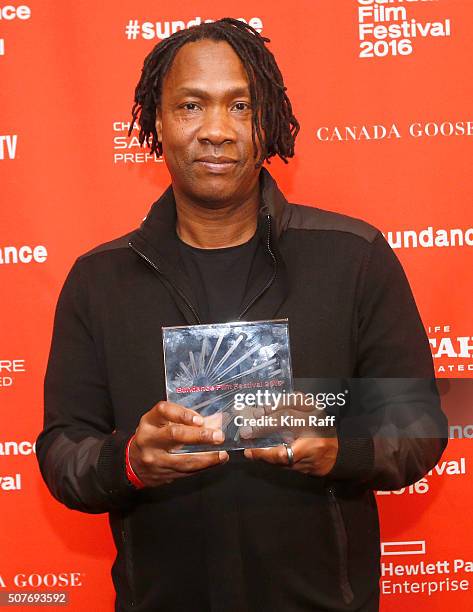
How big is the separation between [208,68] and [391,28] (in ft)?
2.22

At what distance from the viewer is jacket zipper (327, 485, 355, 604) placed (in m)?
1.32

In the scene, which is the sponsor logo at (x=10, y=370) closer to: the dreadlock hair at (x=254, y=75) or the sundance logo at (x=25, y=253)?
the sundance logo at (x=25, y=253)

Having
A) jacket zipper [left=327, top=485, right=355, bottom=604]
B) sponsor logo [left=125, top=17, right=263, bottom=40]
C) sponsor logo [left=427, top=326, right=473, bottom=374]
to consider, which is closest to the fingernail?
jacket zipper [left=327, top=485, right=355, bottom=604]

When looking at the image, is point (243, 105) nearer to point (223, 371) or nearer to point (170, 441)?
point (223, 371)

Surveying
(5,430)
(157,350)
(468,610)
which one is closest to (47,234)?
(5,430)

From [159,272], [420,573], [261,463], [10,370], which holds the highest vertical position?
[159,272]

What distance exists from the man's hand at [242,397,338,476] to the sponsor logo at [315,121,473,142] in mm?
915

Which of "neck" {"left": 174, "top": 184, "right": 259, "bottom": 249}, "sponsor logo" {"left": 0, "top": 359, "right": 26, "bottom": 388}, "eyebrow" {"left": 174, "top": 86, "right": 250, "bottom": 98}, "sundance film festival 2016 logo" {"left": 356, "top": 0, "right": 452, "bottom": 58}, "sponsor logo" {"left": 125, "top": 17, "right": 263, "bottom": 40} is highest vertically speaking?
"sponsor logo" {"left": 125, "top": 17, "right": 263, "bottom": 40}

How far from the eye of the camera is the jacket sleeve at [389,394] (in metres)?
1.27

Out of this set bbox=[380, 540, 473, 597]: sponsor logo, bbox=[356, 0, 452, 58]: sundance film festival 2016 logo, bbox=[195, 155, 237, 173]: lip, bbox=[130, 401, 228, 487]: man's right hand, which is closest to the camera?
bbox=[130, 401, 228, 487]: man's right hand

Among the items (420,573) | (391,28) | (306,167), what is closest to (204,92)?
(306,167)

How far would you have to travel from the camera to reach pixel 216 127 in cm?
135

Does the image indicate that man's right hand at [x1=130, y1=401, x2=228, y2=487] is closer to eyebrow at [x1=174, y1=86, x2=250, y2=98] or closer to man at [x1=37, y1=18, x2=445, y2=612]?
man at [x1=37, y1=18, x2=445, y2=612]

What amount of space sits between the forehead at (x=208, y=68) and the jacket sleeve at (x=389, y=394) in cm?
37
